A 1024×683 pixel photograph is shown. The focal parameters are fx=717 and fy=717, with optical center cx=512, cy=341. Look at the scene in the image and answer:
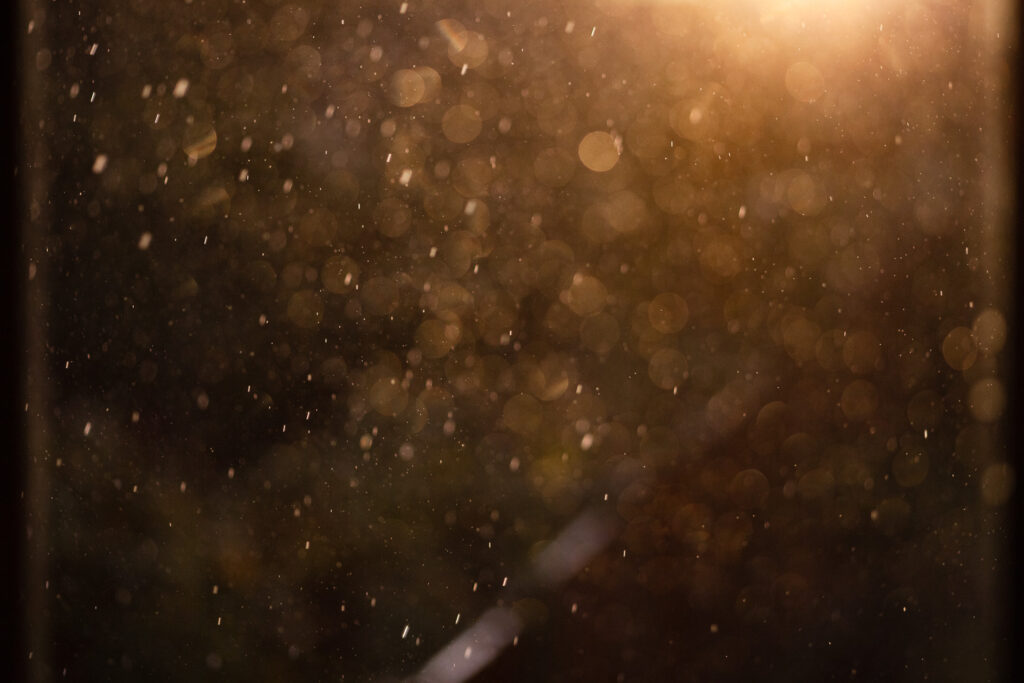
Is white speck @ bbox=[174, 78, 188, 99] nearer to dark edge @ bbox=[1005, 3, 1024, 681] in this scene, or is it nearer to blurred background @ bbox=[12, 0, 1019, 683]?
blurred background @ bbox=[12, 0, 1019, 683]

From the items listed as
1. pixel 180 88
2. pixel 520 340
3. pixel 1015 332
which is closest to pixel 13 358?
pixel 180 88

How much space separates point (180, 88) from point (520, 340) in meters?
0.48

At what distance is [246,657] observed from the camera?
82 centimetres

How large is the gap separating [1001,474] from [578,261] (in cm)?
57

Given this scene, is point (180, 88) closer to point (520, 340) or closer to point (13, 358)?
point (13, 358)

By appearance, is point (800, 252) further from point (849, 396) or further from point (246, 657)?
point (246, 657)

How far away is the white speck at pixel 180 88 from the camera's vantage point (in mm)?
809

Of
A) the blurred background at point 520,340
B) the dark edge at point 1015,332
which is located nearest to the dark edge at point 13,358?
the blurred background at point 520,340

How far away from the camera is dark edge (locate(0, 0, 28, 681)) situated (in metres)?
0.66

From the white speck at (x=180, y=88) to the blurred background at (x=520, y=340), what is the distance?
0.04 ft

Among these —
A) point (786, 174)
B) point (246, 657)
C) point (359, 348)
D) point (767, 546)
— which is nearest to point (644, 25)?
point (786, 174)

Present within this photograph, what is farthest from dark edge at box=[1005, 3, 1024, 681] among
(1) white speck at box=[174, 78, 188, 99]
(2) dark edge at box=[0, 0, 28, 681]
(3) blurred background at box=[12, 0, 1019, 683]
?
(2) dark edge at box=[0, 0, 28, 681]

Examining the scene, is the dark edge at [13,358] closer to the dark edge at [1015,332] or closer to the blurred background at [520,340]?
the blurred background at [520,340]

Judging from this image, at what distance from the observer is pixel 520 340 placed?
2.81ft
